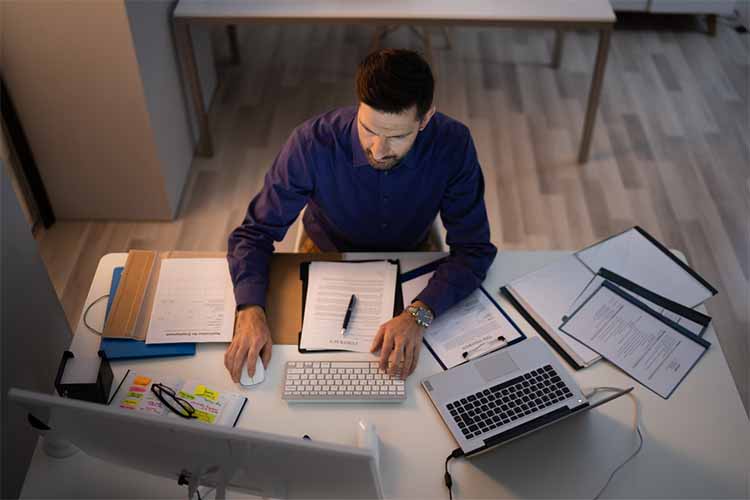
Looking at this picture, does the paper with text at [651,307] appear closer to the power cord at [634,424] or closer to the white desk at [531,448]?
the white desk at [531,448]

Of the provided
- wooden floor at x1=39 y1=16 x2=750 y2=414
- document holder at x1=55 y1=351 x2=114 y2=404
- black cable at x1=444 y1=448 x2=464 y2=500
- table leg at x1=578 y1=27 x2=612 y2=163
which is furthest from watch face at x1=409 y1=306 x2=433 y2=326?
table leg at x1=578 y1=27 x2=612 y2=163

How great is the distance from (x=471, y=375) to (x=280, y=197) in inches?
25.7

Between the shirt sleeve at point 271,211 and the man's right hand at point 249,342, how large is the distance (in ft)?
0.31

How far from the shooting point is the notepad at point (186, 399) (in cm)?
162

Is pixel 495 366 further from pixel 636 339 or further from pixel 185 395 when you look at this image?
pixel 185 395

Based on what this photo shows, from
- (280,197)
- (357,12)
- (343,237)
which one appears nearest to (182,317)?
(280,197)

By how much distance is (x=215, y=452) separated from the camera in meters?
1.23

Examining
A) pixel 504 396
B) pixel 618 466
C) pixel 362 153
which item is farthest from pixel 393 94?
pixel 618 466

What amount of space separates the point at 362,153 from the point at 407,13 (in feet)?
4.62

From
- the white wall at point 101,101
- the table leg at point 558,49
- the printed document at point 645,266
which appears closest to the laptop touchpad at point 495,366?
the printed document at point 645,266

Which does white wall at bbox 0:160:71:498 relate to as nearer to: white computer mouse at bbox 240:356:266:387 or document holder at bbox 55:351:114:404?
document holder at bbox 55:351:114:404

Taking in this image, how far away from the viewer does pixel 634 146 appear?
3650 millimetres

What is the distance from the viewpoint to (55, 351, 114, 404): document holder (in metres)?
1.57

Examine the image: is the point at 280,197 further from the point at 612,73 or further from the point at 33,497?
the point at 612,73
